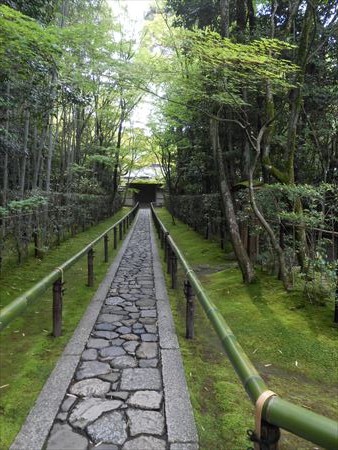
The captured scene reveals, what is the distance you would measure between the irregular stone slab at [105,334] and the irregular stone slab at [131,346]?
11.7 inches

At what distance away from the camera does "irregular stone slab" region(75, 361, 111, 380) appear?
355 cm

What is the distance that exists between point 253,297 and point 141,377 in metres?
3.06

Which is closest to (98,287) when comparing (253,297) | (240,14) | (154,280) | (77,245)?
(154,280)

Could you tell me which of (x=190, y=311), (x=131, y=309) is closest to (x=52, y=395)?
(x=190, y=311)

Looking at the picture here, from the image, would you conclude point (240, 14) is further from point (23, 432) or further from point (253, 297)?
point (23, 432)

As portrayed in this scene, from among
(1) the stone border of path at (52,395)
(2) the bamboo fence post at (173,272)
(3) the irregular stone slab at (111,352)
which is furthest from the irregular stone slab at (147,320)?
(2) the bamboo fence post at (173,272)

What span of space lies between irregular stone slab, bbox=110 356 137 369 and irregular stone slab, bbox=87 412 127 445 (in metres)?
0.88

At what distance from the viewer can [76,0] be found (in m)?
12.3

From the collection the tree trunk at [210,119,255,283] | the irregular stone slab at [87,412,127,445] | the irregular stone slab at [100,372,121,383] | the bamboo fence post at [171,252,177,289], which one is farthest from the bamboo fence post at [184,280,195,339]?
the bamboo fence post at [171,252,177,289]

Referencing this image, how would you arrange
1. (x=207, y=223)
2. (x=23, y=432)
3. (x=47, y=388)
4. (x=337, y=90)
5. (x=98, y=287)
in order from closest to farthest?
(x=23, y=432)
(x=47, y=388)
(x=98, y=287)
(x=337, y=90)
(x=207, y=223)

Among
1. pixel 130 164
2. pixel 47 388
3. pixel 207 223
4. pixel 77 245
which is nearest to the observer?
pixel 47 388

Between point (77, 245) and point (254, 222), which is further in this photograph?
point (77, 245)

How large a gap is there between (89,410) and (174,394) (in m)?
0.75

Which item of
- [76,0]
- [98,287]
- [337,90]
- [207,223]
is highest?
[76,0]
